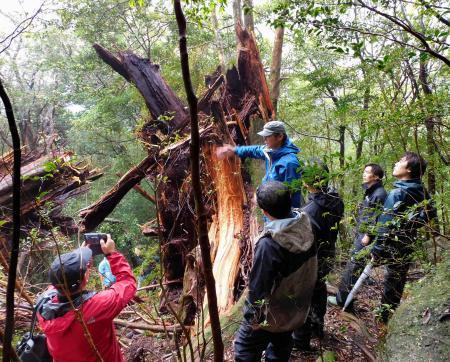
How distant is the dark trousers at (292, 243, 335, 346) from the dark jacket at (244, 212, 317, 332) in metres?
0.76

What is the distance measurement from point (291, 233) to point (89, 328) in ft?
4.79

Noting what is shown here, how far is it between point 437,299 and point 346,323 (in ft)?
3.84

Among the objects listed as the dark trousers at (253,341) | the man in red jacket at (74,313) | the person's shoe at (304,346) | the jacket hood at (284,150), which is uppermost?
→ the jacket hood at (284,150)

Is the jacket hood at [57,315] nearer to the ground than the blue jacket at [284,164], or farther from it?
nearer to the ground

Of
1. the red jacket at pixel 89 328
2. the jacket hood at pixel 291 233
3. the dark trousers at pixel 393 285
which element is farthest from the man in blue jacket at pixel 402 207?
the red jacket at pixel 89 328

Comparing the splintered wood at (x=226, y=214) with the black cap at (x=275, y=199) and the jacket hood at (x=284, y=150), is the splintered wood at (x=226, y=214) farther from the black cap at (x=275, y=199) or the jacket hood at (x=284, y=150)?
the black cap at (x=275, y=199)

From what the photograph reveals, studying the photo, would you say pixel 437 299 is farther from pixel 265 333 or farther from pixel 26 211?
pixel 26 211

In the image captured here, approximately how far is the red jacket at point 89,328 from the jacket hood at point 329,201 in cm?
173

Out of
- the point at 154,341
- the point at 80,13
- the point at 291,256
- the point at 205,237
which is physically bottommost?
the point at 154,341

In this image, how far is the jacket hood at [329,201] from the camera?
2988mm

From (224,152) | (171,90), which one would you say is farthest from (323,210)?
(171,90)

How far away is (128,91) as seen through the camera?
1148cm

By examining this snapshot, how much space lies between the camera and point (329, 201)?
2996 millimetres

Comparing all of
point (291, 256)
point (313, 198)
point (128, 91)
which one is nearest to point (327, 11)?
point (313, 198)
